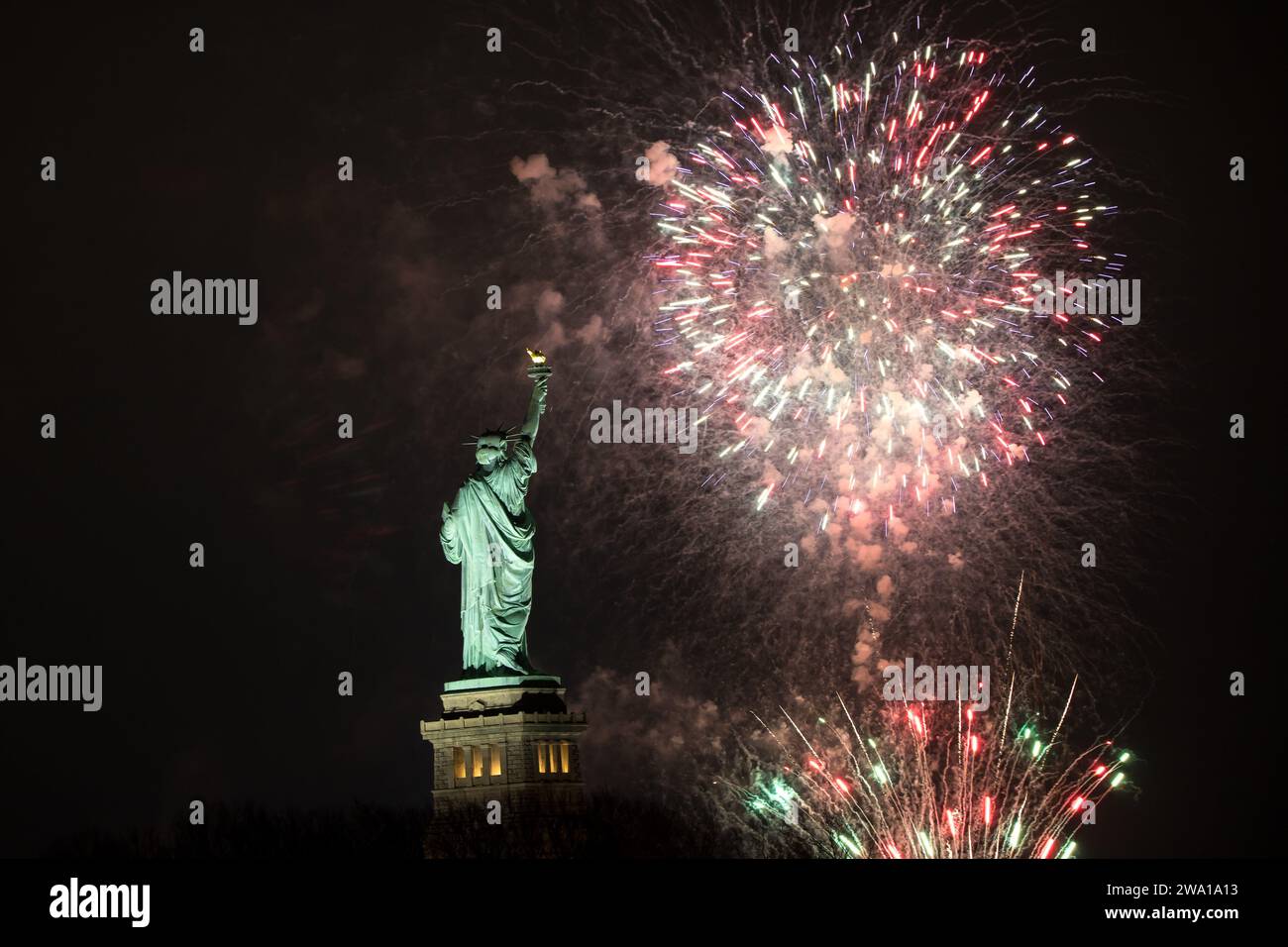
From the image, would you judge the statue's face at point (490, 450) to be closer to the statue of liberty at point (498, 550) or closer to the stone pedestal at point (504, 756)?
the statue of liberty at point (498, 550)

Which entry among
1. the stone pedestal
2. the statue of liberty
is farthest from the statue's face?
the stone pedestal

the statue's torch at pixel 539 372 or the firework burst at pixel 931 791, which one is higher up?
the statue's torch at pixel 539 372

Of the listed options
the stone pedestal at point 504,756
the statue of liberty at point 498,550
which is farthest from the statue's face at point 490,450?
the stone pedestal at point 504,756

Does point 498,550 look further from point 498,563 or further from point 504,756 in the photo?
point 504,756

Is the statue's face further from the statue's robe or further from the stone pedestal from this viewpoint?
the stone pedestal

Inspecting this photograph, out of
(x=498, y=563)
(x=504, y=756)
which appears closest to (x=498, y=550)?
(x=498, y=563)
